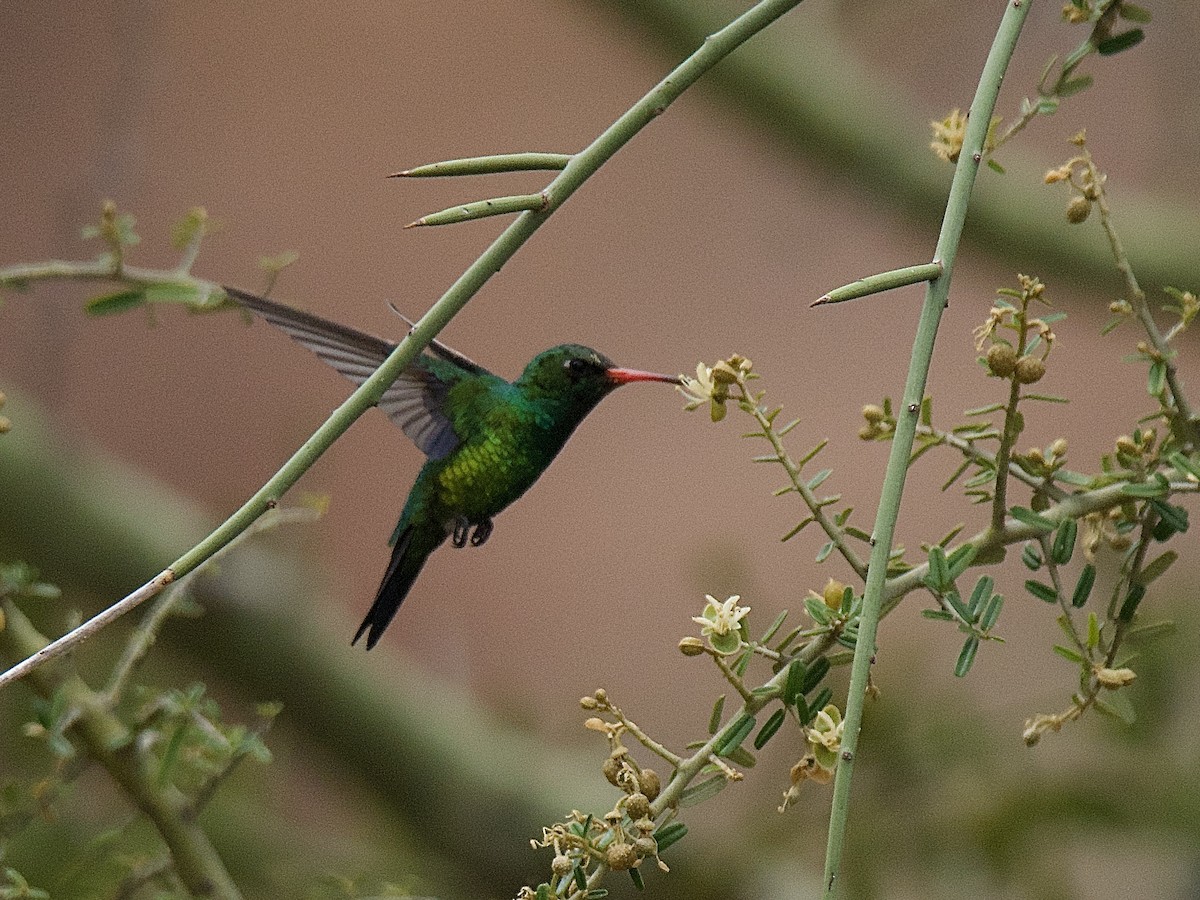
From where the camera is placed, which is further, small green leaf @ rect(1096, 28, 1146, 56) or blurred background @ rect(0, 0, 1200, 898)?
blurred background @ rect(0, 0, 1200, 898)

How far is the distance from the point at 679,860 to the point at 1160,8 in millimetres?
959

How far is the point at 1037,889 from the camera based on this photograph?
44.1 inches

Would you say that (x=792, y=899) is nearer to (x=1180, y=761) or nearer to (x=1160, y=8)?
(x=1180, y=761)

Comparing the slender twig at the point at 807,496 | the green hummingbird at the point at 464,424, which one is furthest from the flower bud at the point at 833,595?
the green hummingbird at the point at 464,424

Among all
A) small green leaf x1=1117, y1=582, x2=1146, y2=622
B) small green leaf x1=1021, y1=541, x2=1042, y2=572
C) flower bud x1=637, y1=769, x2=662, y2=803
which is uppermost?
small green leaf x1=1021, y1=541, x2=1042, y2=572

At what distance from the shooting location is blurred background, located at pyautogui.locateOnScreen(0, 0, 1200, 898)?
1.25 metres

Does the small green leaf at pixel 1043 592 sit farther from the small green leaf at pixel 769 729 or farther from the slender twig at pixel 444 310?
the slender twig at pixel 444 310

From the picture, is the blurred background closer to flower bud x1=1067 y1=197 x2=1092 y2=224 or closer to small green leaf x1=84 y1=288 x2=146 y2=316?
small green leaf x1=84 y1=288 x2=146 y2=316

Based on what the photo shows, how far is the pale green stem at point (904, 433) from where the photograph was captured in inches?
16.0

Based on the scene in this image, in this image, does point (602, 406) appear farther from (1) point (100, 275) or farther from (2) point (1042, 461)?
(2) point (1042, 461)

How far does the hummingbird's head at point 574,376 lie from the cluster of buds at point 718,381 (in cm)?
20

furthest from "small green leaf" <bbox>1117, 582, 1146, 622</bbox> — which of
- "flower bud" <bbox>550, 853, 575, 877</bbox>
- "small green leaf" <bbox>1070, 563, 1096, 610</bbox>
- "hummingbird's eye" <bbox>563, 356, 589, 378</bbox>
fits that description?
"hummingbird's eye" <bbox>563, 356, 589, 378</bbox>

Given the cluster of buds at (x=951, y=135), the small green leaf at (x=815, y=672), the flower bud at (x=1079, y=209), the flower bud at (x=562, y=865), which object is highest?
the cluster of buds at (x=951, y=135)

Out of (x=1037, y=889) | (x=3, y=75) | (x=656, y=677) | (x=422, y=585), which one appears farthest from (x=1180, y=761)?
(x=3, y=75)
